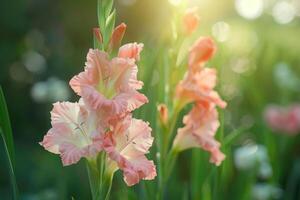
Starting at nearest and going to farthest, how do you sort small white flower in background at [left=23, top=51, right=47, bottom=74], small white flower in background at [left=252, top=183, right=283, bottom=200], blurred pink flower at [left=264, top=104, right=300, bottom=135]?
1. small white flower in background at [left=252, top=183, right=283, bottom=200]
2. blurred pink flower at [left=264, top=104, right=300, bottom=135]
3. small white flower in background at [left=23, top=51, right=47, bottom=74]

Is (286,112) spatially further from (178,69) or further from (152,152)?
(178,69)

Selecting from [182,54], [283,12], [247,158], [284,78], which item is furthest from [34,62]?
[182,54]

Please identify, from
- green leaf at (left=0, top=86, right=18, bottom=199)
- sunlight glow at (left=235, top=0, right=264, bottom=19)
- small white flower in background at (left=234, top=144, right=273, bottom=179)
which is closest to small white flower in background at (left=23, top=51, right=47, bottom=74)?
sunlight glow at (left=235, top=0, right=264, bottom=19)

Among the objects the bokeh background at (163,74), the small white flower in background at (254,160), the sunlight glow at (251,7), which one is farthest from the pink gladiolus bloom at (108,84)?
the sunlight glow at (251,7)

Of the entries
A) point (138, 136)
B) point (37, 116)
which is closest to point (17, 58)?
point (37, 116)

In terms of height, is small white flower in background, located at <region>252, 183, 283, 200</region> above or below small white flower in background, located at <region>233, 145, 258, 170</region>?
below

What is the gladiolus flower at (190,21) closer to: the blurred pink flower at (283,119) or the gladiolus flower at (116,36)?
the gladiolus flower at (116,36)

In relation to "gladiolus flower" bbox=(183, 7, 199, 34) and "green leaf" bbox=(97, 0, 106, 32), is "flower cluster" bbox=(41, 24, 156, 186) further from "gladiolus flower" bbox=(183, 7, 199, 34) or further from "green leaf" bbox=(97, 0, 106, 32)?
"gladiolus flower" bbox=(183, 7, 199, 34)
